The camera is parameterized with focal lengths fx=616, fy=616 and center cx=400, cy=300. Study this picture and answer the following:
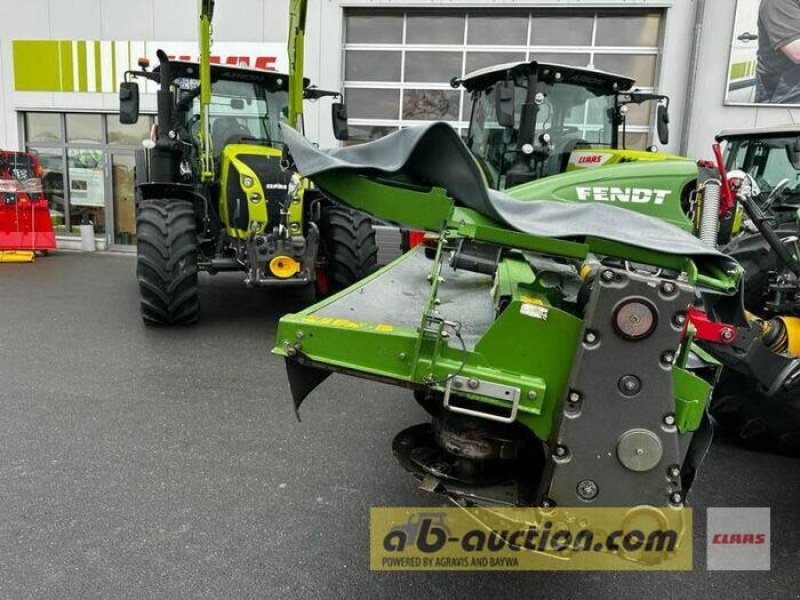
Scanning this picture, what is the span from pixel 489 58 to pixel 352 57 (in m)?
2.37

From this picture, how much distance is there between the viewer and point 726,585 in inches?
98.4

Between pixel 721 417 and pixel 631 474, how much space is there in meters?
2.18

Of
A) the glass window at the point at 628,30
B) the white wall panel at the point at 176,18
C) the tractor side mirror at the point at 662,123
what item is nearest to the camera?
the tractor side mirror at the point at 662,123

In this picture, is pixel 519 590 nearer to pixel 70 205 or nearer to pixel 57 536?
pixel 57 536

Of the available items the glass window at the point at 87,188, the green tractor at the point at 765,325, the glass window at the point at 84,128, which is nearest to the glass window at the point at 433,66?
the glass window at the point at 84,128

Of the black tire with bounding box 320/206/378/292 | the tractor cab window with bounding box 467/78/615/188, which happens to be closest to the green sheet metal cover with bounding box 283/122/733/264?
the black tire with bounding box 320/206/378/292

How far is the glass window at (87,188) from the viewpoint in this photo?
11812 mm

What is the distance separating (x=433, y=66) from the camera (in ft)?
34.7

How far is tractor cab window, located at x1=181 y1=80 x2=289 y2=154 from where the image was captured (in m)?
6.90

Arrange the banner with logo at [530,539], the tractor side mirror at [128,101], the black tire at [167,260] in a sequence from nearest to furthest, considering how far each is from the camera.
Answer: the banner with logo at [530,539]
the black tire at [167,260]
the tractor side mirror at [128,101]

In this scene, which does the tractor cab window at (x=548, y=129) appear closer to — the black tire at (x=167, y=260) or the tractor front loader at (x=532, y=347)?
the black tire at (x=167, y=260)

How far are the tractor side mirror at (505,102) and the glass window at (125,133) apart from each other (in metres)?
7.88

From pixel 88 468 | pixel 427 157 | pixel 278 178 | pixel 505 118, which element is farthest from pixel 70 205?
pixel 427 157

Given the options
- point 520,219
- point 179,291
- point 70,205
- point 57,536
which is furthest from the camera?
point 70,205
